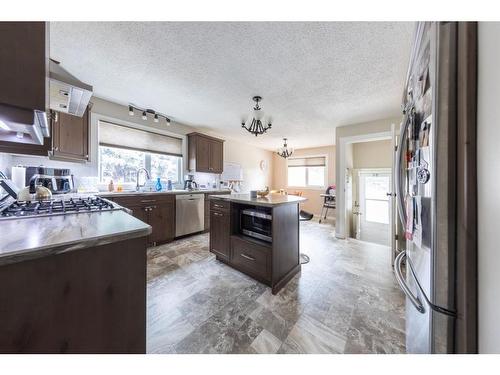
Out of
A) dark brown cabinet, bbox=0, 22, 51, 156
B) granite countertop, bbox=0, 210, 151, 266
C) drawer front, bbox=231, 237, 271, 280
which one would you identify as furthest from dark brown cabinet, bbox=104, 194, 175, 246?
dark brown cabinet, bbox=0, 22, 51, 156

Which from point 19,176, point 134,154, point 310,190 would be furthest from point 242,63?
point 310,190

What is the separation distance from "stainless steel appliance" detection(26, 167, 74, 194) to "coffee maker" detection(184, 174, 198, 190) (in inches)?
72.8

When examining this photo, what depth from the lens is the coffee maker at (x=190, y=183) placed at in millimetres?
3885

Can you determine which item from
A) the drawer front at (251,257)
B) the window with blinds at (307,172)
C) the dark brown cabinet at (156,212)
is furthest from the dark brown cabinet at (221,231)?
the window with blinds at (307,172)

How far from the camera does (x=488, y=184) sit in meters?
0.50

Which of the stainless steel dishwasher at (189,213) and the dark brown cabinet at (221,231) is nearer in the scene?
the dark brown cabinet at (221,231)

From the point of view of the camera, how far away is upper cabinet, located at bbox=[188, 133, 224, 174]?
3.93 metres

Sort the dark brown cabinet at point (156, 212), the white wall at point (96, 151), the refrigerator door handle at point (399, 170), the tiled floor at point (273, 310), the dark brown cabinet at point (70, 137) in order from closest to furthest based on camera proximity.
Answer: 1. the refrigerator door handle at point (399, 170)
2. the tiled floor at point (273, 310)
3. the dark brown cabinet at point (70, 137)
4. the white wall at point (96, 151)
5. the dark brown cabinet at point (156, 212)

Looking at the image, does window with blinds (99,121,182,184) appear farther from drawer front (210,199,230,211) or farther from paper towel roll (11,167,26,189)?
drawer front (210,199,230,211)

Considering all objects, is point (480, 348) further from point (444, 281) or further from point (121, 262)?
point (121, 262)

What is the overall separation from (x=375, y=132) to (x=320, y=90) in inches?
71.0

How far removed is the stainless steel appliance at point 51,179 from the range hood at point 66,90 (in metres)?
1.19

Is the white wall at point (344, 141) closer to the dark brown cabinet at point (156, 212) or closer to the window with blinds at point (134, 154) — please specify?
the dark brown cabinet at point (156, 212)

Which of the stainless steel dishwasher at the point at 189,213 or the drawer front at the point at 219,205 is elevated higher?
the drawer front at the point at 219,205
